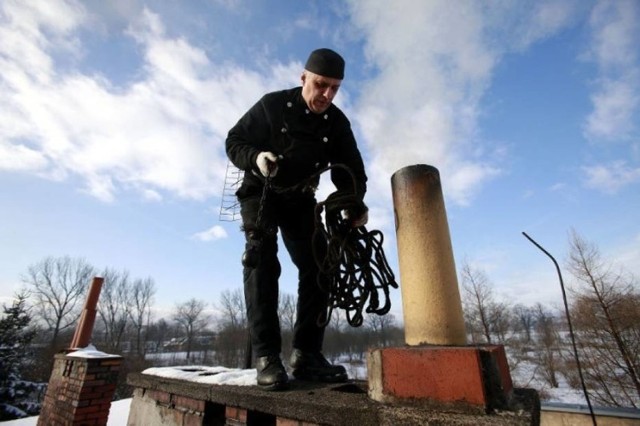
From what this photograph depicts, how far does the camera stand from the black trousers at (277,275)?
214cm

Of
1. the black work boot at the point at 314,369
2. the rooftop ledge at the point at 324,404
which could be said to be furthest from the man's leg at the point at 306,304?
the rooftop ledge at the point at 324,404

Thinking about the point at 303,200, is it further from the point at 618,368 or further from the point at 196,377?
the point at 618,368

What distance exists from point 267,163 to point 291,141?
15.7 inches

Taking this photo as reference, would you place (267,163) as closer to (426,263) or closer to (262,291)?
(262,291)

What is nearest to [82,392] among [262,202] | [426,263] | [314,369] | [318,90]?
[314,369]

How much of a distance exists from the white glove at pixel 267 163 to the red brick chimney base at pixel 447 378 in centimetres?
129

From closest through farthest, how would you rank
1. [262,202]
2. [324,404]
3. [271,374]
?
[324,404], [271,374], [262,202]

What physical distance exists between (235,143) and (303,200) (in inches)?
26.9

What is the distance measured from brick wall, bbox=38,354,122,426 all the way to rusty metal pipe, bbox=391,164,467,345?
20.3 ft

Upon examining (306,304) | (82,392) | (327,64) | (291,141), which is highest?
(327,64)

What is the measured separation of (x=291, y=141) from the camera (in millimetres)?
2428

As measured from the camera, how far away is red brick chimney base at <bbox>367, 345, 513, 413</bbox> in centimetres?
121

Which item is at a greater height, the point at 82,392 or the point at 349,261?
the point at 349,261

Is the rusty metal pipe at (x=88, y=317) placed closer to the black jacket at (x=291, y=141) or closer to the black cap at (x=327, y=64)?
the black jacket at (x=291, y=141)
